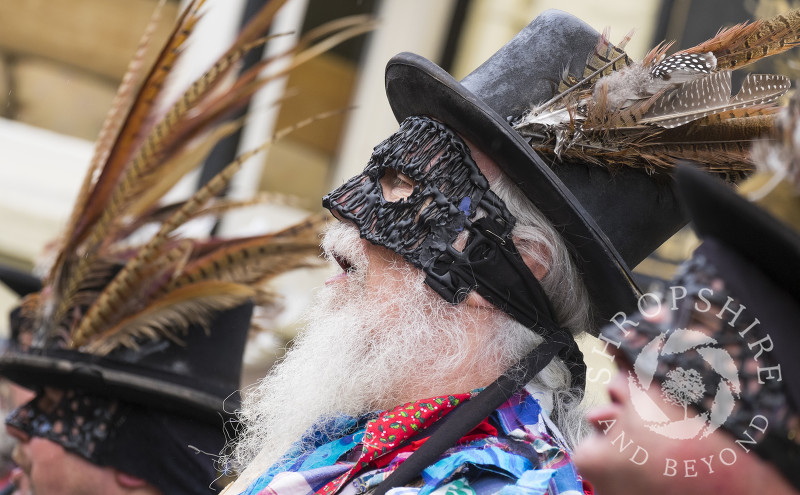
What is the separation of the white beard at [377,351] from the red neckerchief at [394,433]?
14 cm

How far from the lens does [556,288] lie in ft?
6.66

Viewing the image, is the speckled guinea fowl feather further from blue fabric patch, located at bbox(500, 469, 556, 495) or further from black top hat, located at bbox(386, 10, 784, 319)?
blue fabric patch, located at bbox(500, 469, 556, 495)

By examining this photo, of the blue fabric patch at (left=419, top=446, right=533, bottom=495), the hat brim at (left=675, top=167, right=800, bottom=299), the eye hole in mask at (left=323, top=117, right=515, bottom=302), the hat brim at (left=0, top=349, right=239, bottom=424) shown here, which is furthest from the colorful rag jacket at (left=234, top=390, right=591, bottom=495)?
the hat brim at (left=0, top=349, right=239, bottom=424)

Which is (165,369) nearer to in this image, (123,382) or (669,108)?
(123,382)

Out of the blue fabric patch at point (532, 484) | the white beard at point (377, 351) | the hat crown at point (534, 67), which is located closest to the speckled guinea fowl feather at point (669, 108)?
the hat crown at point (534, 67)

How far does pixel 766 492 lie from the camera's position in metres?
0.99

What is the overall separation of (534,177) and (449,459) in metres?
0.59

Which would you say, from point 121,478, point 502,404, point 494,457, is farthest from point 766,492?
point 121,478

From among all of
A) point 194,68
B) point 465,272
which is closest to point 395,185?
point 465,272

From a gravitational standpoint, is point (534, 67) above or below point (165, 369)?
above

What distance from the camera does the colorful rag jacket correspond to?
1.64 meters

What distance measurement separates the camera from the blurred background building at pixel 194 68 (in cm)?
605

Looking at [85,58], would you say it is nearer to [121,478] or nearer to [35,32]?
[35,32]

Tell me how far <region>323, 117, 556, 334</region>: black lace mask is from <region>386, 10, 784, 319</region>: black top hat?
6cm
